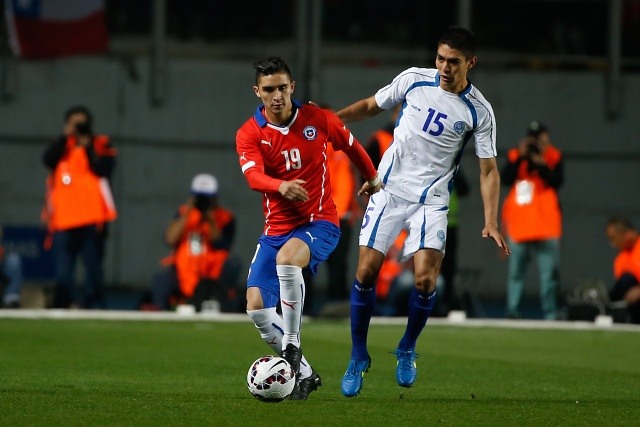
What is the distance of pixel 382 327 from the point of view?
552 inches

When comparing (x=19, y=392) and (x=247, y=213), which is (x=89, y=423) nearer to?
(x=19, y=392)

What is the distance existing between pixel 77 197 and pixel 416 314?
679 cm

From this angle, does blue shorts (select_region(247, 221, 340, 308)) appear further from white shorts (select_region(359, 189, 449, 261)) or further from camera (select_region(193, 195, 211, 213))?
camera (select_region(193, 195, 211, 213))

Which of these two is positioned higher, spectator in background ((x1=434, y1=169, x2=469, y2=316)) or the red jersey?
the red jersey

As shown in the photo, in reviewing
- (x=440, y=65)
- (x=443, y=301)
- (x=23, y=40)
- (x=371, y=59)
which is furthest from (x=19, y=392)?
(x=371, y=59)

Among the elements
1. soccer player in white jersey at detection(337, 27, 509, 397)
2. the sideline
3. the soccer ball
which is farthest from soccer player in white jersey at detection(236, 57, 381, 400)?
the sideline

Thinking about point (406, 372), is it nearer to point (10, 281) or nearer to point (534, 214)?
point (534, 214)

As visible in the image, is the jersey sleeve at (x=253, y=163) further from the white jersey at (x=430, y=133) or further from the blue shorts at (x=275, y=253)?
the white jersey at (x=430, y=133)

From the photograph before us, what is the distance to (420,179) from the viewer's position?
8.79 meters

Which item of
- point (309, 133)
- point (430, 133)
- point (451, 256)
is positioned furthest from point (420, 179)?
point (451, 256)

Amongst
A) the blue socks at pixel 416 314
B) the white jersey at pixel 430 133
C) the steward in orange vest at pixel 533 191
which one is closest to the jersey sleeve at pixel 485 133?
the white jersey at pixel 430 133

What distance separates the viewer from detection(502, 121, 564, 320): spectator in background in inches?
596

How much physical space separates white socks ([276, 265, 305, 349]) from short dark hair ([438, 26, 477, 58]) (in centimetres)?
161

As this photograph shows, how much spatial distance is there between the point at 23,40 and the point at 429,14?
6033mm
